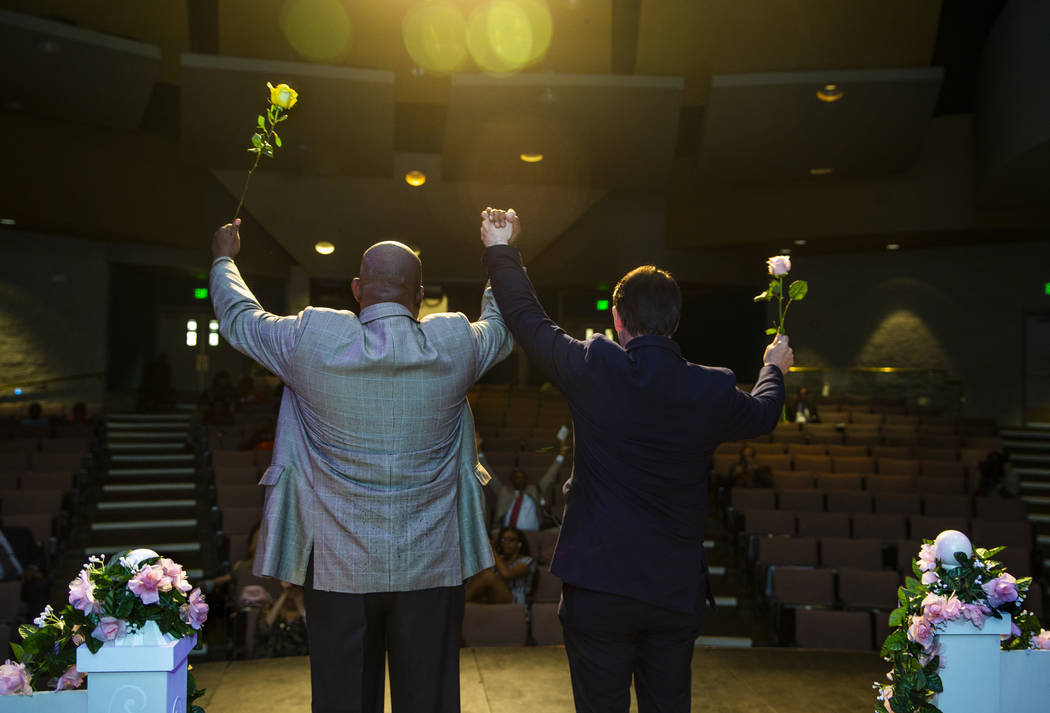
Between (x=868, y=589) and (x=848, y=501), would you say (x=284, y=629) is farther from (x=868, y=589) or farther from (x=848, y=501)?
(x=848, y=501)

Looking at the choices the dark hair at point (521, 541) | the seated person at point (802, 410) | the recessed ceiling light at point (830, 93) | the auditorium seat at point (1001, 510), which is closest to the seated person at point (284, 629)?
the dark hair at point (521, 541)

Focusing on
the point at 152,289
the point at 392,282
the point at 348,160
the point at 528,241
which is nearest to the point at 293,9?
the point at 348,160

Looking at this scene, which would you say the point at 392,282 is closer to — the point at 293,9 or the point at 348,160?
the point at 293,9

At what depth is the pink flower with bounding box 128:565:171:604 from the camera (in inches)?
75.4

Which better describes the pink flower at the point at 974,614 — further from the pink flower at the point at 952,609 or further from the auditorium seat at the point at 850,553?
the auditorium seat at the point at 850,553

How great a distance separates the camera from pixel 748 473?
822 cm

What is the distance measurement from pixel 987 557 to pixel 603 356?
1.41 m

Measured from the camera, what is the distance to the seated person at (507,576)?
195 inches

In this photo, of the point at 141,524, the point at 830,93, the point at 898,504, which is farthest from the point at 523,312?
the point at 830,93

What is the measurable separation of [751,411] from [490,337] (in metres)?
0.63

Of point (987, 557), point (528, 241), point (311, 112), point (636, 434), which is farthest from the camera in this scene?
point (528, 241)

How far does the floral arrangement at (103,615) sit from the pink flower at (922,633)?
6.16ft

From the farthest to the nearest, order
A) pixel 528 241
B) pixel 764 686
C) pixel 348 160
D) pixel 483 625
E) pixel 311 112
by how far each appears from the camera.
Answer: pixel 528 241 < pixel 348 160 < pixel 311 112 < pixel 483 625 < pixel 764 686

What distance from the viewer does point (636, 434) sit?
1.79m
